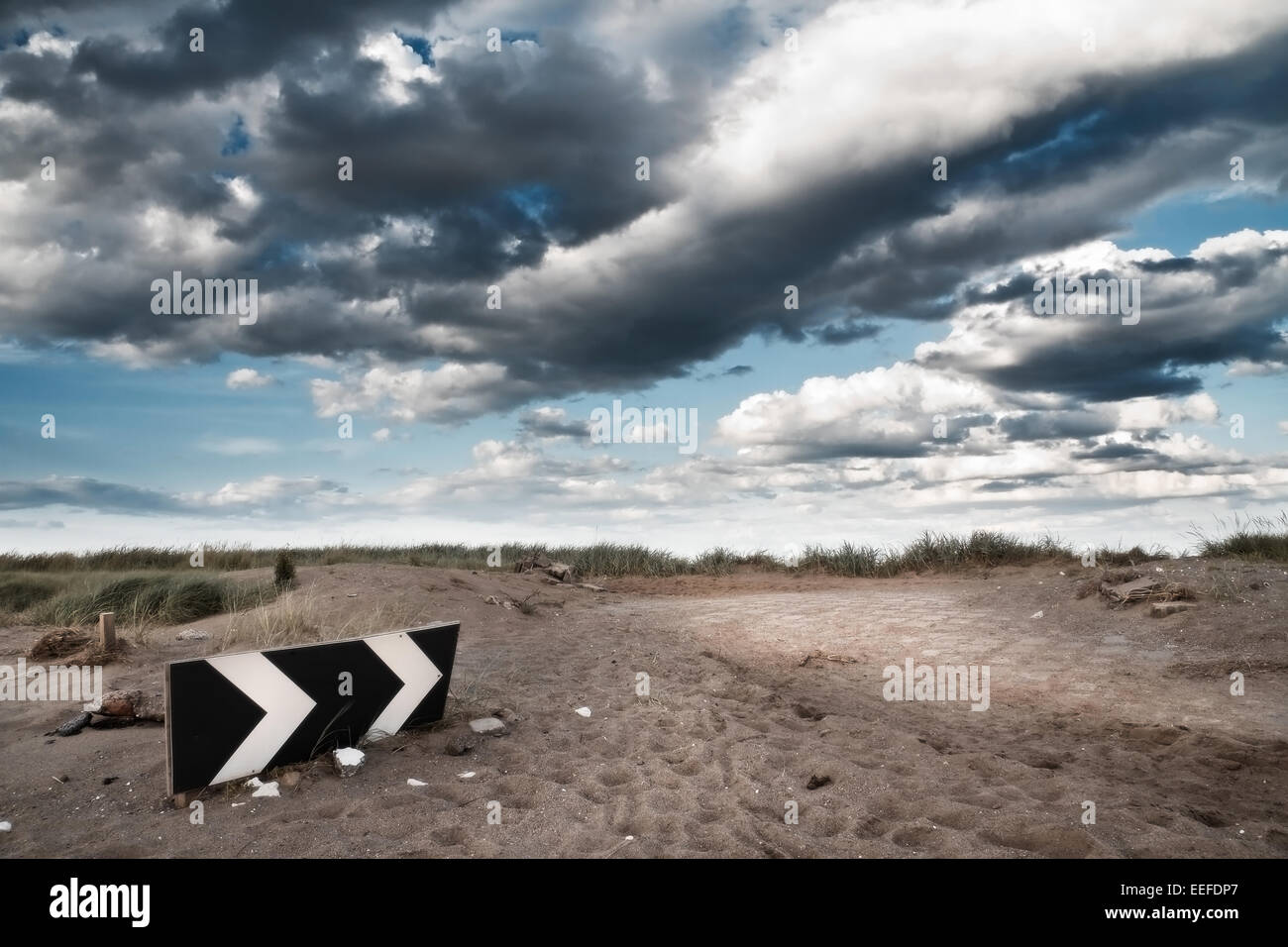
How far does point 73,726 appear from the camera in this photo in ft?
22.6

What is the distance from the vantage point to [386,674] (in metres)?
6.14

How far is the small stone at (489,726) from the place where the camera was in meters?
6.57

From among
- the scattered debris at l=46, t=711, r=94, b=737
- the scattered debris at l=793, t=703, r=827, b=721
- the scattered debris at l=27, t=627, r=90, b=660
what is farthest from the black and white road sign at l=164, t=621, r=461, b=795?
the scattered debris at l=27, t=627, r=90, b=660

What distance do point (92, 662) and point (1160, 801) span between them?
10.8 m

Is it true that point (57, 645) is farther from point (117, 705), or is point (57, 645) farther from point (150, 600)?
point (117, 705)

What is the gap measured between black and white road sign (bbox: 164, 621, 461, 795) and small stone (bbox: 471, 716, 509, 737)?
0.36 meters

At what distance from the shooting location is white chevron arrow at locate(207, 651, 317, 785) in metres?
5.20

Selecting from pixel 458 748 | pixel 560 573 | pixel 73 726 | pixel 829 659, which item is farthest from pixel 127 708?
pixel 560 573

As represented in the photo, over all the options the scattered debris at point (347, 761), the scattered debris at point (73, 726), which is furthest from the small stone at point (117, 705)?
the scattered debris at point (347, 761)

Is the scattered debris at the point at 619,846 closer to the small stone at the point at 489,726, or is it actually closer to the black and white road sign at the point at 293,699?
the small stone at the point at 489,726

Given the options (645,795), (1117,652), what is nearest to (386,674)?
(645,795)

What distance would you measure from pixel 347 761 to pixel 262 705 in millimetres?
686
